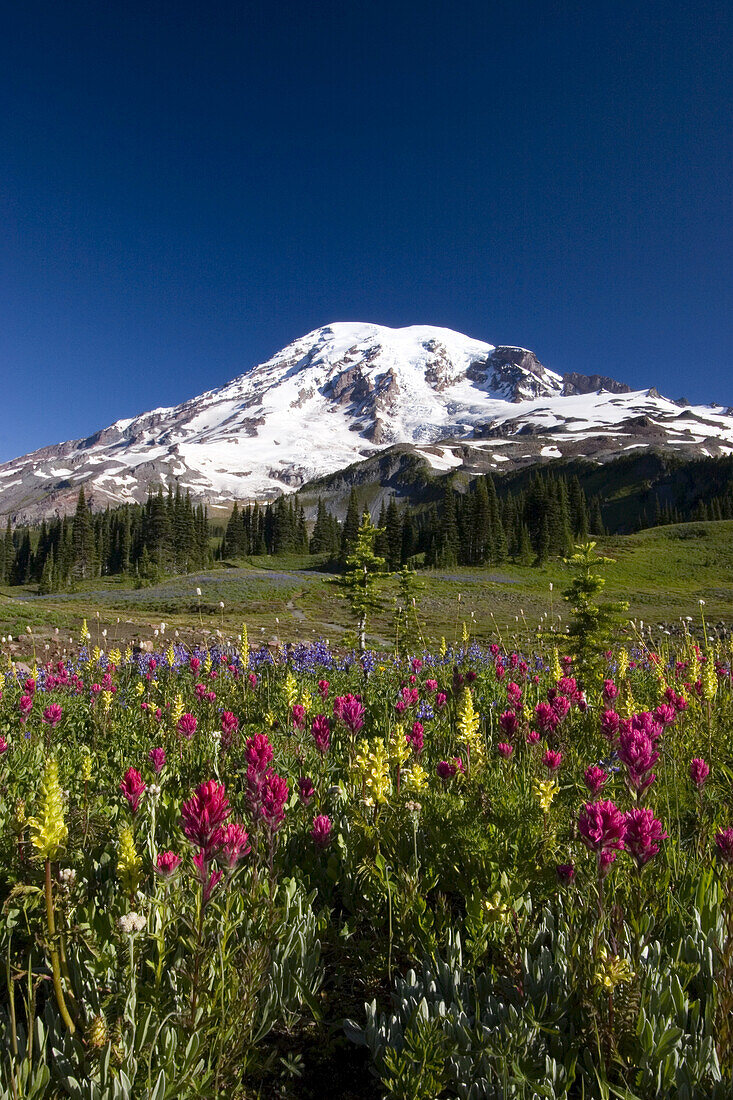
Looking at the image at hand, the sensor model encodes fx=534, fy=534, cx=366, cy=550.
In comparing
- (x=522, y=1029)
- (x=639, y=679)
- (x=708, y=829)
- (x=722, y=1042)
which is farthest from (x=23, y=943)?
(x=639, y=679)

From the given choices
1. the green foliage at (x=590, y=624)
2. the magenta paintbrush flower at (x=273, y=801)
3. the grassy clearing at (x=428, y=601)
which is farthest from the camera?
the grassy clearing at (x=428, y=601)

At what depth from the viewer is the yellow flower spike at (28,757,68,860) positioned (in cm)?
188

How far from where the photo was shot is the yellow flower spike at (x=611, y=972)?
74.3 inches

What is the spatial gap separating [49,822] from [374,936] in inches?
80.8

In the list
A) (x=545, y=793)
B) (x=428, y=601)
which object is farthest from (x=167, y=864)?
(x=428, y=601)

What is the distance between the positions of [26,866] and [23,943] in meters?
0.93

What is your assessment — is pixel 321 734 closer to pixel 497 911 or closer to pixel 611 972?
pixel 497 911

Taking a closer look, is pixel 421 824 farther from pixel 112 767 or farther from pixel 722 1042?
pixel 112 767

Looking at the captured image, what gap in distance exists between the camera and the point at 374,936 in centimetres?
304

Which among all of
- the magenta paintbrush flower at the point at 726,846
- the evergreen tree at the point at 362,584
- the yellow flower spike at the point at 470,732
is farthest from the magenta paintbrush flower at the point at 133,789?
the evergreen tree at the point at 362,584

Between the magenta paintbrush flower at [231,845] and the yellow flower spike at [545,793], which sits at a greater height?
the magenta paintbrush flower at [231,845]

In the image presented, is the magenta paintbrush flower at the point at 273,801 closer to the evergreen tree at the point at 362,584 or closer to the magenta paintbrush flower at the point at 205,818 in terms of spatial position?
the magenta paintbrush flower at the point at 205,818

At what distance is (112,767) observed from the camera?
17.8ft

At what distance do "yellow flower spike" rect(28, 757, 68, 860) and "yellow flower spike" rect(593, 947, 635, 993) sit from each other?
78.0 inches
